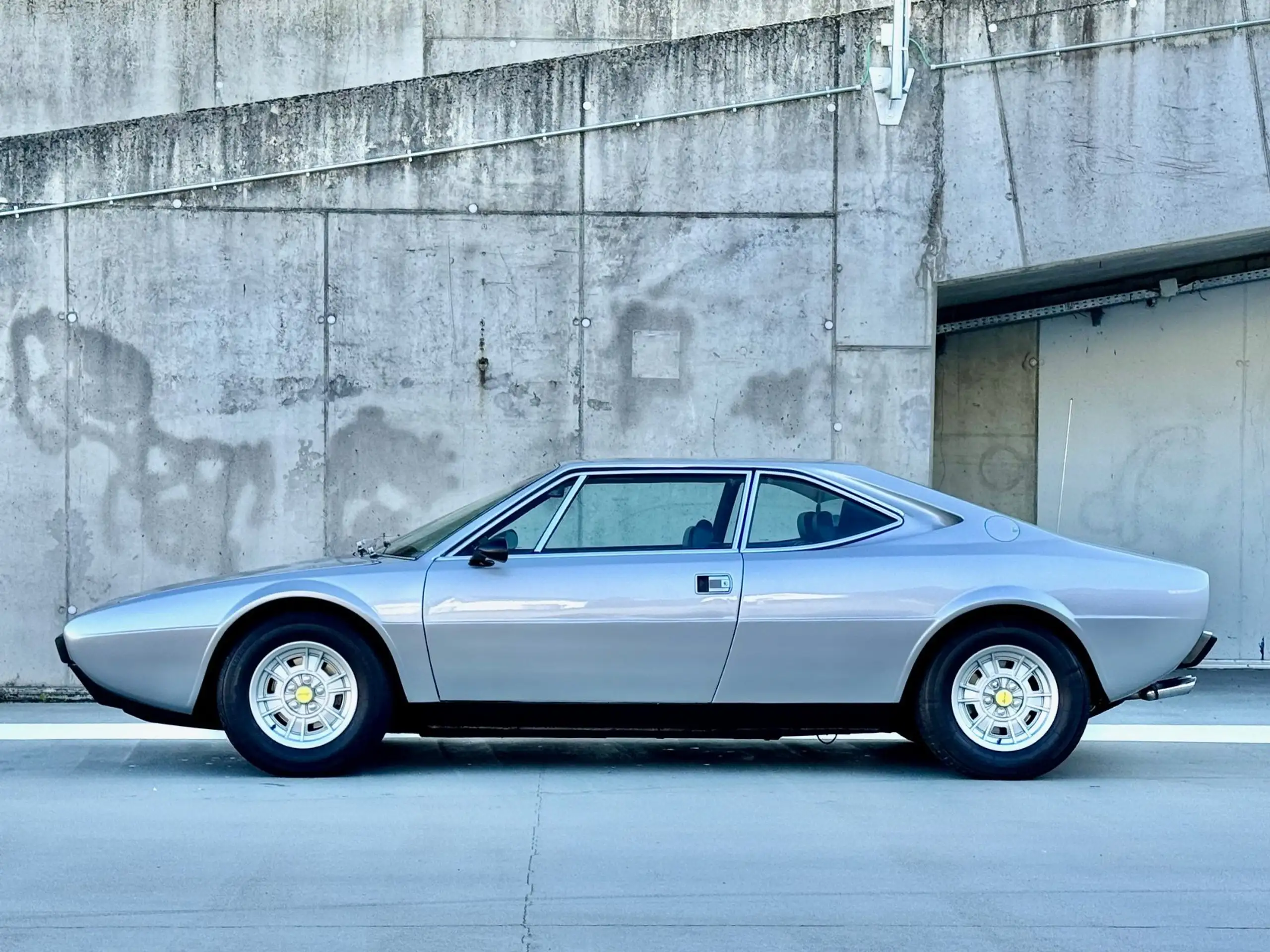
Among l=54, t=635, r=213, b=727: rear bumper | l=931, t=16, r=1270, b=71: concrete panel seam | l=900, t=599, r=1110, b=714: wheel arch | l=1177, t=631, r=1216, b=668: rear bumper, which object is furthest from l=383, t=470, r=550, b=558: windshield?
l=931, t=16, r=1270, b=71: concrete panel seam

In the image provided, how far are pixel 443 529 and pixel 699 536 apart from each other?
3.93 feet

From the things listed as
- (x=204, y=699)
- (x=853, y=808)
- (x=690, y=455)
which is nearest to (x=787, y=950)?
(x=853, y=808)

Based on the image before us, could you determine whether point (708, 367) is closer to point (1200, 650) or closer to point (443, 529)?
point (443, 529)

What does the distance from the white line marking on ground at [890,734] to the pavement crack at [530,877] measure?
1.92 meters

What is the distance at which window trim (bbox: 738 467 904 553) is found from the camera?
7.23m

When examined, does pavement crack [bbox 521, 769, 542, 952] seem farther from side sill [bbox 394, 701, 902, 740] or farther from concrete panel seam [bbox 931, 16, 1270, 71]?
concrete panel seam [bbox 931, 16, 1270, 71]

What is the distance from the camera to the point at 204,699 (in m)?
7.14

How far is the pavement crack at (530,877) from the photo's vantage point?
478 cm

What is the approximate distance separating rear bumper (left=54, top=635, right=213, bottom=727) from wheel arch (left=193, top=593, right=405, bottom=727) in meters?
0.06

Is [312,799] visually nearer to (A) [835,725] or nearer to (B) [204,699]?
(B) [204,699]

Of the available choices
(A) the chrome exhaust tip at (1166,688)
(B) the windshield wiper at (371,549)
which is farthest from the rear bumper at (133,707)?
(A) the chrome exhaust tip at (1166,688)

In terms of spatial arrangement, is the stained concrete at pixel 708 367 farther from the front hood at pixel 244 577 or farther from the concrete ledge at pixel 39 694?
the concrete ledge at pixel 39 694

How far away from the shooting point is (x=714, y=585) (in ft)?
23.1

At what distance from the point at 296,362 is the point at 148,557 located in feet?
5.12
